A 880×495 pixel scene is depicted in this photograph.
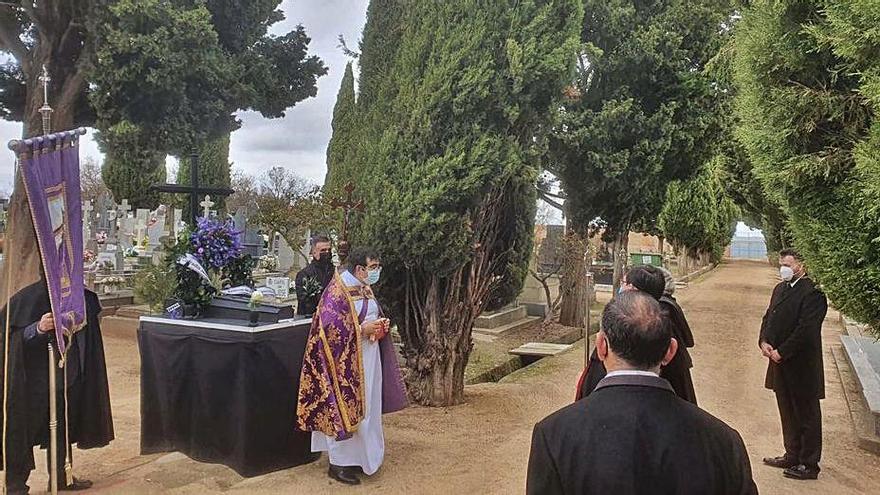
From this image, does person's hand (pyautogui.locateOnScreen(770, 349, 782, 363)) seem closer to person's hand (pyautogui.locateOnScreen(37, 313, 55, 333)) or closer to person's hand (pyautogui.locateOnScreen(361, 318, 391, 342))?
person's hand (pyautogui.locateOnScreen(361, 318, 391, 342))

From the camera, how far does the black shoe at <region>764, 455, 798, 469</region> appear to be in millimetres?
5418

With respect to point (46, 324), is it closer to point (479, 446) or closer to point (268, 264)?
point (479, 446)

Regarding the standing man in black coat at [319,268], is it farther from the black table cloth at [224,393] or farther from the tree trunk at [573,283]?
the tree trunk at [573,283]

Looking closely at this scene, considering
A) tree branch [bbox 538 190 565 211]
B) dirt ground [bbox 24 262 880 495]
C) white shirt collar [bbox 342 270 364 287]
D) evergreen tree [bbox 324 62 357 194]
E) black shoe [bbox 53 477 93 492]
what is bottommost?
dirt ground [bbox 24 262 880 495]

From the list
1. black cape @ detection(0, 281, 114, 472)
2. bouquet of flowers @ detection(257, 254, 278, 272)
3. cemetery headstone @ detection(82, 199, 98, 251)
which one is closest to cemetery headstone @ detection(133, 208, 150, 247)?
cemetery headstone @ detection(82, 199, 98, 251)

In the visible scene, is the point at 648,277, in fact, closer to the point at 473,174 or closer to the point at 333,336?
the point at 333,336

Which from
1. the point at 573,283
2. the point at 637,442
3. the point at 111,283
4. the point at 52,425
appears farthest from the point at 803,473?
the point at 111,283

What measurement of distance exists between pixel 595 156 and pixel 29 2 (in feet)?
37.1

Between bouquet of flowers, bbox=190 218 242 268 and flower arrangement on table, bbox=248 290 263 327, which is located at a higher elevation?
bouquet of flowers, bbox=190 218 242 268

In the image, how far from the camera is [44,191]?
4.05 metres

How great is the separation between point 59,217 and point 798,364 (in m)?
5.53

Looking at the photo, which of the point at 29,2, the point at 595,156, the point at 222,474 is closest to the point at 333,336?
the point at 222,474

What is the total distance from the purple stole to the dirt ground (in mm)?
510

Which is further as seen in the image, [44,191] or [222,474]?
[222,474]
